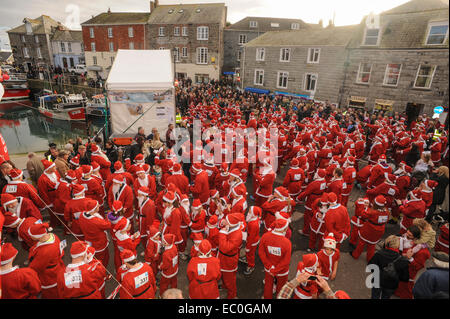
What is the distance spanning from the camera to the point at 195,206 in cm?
527

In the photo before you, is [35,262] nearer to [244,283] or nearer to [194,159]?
[244,283]

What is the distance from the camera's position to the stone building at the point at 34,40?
156 ft

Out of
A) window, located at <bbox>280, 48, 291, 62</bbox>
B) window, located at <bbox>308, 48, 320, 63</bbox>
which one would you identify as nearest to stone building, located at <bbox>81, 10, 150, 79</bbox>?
window, located at <bbox>280, 48, 291, 62</bbox>

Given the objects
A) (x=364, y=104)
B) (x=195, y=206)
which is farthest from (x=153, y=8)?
(x=195, y=206)

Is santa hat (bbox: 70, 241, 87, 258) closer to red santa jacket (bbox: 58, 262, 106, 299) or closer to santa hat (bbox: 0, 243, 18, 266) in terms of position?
red santa jacket (bbox: 58, 262, 106, 299)

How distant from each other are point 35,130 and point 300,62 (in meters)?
28.4

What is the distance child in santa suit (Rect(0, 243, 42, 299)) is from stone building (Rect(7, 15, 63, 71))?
57097mm

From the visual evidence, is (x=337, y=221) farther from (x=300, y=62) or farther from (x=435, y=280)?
(x=300, y=62)

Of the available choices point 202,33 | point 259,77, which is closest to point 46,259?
point 259,77

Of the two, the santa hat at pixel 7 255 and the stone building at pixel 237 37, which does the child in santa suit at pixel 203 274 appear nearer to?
the santa hat at pixel 7 255

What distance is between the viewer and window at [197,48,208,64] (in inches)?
1387

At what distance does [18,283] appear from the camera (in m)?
3.37

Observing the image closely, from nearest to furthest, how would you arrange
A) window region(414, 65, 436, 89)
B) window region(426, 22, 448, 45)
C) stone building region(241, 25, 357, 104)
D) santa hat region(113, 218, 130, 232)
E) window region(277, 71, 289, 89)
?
window region(426, 22, 448, 45), santa hat region(113, 218, 130, 232), window region(414, 65, 436, 89), stone building region(241, 25, 357, 104), window region(277, 71, 289, 89)

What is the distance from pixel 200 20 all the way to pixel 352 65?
934 inches
